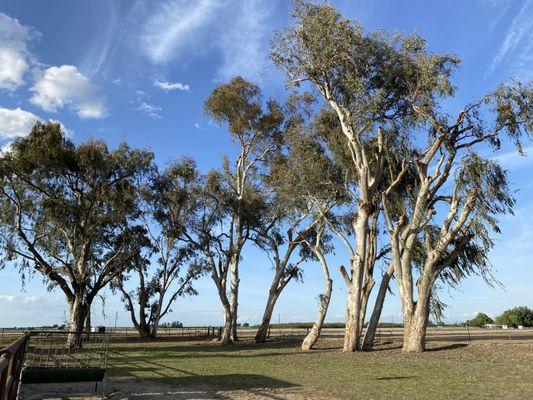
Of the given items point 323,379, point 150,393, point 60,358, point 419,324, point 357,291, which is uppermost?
point 357,291

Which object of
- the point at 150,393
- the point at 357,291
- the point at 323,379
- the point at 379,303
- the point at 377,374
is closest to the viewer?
the point at 150,393

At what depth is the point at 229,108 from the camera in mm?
34000

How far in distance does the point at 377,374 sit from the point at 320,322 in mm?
12897

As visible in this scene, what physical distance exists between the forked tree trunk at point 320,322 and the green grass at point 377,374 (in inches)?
205

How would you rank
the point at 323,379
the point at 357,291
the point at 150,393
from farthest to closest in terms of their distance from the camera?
the point at 357,291
the point at 323,379
the point at 150,393

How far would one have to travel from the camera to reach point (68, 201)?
27.7 metres

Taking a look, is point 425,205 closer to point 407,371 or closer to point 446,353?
point 446,353

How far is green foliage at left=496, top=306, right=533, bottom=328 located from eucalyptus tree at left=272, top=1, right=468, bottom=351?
187 ft

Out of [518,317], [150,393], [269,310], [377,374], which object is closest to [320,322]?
[269,310]

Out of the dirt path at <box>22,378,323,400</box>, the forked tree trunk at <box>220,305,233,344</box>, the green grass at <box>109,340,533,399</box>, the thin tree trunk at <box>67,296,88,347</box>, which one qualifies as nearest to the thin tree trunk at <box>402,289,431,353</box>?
the green grass at <box>109,340,533,399</box>

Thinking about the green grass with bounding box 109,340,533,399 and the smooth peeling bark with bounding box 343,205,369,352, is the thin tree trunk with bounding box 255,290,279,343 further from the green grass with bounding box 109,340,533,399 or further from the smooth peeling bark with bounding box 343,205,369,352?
the green grass with bounding box 109,340,533,399

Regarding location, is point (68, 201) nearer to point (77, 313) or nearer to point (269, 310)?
point (77, 313)

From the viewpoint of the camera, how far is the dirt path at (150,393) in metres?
9.90

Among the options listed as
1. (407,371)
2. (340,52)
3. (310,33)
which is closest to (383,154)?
(340,52)
